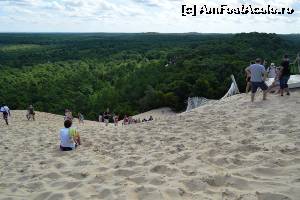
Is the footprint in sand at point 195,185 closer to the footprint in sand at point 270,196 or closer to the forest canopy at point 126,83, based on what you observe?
the footprint in sand at point 270,196

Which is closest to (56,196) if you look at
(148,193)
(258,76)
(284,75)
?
(148,193)

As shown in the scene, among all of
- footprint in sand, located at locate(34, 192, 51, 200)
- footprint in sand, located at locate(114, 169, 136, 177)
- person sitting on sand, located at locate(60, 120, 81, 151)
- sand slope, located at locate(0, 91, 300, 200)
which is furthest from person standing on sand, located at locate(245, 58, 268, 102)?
footprint in sand, located at locate(34, 192, 51, 200)

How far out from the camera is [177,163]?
264 inches

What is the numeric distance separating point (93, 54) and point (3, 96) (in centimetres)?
6770

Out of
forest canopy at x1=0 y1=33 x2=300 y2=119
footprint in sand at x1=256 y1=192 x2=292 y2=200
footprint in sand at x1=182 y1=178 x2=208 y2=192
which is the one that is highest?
footprint in sand at x1=256 y1=192 x2=292 y2=200

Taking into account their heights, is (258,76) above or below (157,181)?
above

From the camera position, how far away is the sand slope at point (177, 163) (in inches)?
211

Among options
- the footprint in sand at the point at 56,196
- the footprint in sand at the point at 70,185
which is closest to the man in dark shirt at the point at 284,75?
the footprint in sand at the point at 70,185

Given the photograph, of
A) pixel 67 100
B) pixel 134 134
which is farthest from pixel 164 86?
pixel 134 134

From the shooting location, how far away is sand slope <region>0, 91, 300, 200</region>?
5371mm

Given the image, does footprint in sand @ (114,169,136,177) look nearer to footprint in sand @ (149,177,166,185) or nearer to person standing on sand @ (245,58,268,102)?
footprint in sand @ (149,177,166,185)

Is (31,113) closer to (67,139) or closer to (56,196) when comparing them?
(67,139)

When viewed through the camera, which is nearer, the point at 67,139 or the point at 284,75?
the point at 67,139

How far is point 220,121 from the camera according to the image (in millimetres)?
10500
